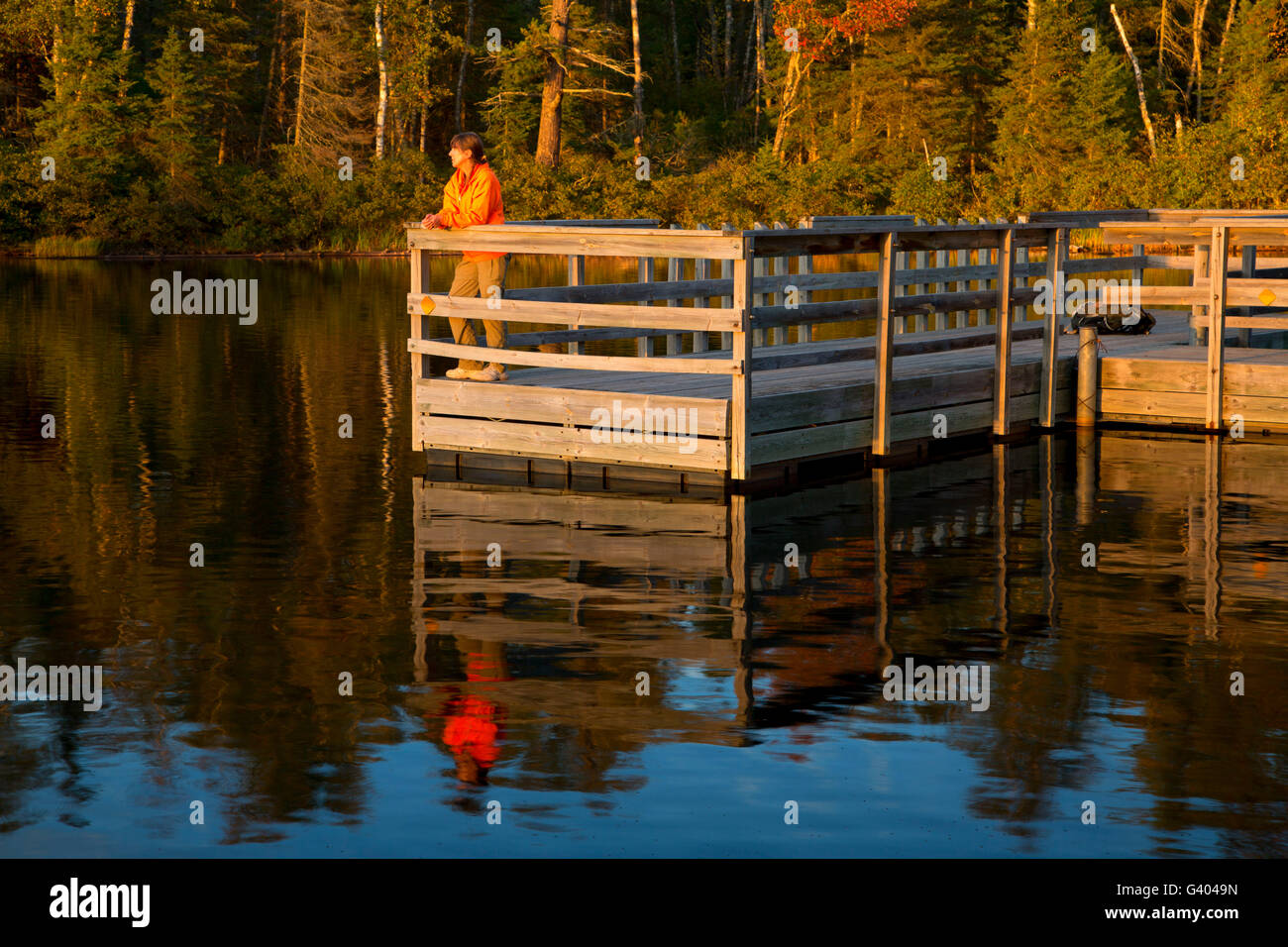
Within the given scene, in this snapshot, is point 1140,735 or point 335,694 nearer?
point 1140,735

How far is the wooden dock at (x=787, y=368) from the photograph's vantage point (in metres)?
14.3

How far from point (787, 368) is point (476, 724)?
8124 mm

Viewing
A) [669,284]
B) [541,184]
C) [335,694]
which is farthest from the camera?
[541,184]

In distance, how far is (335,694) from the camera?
8328mm

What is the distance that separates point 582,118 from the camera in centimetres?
6200

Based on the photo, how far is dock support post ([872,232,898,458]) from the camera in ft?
50.6

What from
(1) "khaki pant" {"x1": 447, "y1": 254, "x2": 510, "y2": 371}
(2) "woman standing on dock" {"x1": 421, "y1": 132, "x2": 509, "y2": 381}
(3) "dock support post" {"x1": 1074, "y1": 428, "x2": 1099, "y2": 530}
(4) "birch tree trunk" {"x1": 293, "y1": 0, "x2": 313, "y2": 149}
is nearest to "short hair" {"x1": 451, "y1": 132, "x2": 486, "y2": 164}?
(2) "woman standing on dock" {"x1": 421, "y1": 132, "x2": 509, "y2": 381}

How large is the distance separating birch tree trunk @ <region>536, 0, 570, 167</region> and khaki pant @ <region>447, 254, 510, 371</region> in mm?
35948

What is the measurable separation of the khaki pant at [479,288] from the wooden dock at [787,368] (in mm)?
181

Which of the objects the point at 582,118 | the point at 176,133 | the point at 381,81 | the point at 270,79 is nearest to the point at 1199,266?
the point at 176,133

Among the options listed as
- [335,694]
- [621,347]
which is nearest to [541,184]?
[621,347]

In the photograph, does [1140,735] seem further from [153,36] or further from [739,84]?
[739,84]

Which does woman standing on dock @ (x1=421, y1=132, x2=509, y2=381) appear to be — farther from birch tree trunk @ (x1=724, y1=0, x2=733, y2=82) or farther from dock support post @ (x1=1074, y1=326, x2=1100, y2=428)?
birch tree trunk @ (x1=724, y1=0, x2=733, y2=82)
